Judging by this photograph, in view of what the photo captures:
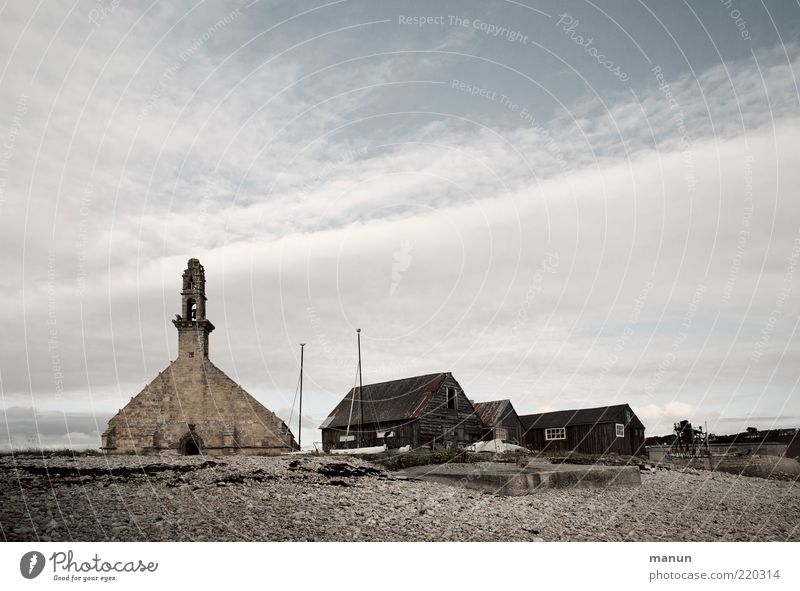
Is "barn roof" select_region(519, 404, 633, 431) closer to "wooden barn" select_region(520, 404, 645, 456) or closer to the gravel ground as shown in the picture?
"wooden barn" select_region(520, 404, 645, 456)

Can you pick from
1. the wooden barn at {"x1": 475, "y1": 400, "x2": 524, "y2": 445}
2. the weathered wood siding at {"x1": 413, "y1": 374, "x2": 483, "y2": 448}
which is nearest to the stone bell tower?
the weathered wood siding at {"x1": 413, "y1": 374, "x2": 483, "y2": 448}

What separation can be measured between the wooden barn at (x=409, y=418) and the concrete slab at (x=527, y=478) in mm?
17363

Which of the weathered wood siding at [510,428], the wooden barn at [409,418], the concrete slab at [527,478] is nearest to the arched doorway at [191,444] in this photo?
the concrete slab at [527,478]

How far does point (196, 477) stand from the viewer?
18.2 meters

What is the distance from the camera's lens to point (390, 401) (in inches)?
1791

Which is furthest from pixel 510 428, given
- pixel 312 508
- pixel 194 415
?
pixel 312 508

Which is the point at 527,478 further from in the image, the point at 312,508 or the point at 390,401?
the point at 390,401

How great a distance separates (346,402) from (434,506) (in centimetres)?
3325

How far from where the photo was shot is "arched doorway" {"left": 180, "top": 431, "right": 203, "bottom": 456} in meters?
30.9

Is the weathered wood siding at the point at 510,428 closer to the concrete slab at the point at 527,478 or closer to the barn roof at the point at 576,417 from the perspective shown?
the barn roof at the point at 576,417

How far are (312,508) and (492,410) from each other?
3654cm

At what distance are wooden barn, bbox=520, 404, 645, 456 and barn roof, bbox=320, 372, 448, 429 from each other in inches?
441
